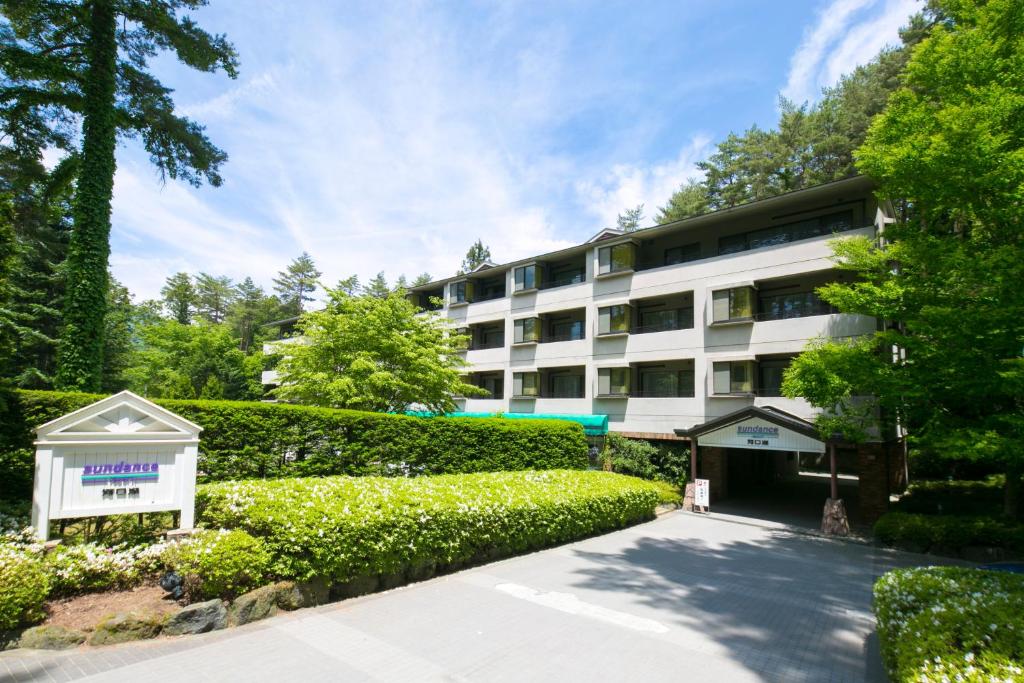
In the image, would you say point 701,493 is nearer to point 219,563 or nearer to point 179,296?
point 219,563

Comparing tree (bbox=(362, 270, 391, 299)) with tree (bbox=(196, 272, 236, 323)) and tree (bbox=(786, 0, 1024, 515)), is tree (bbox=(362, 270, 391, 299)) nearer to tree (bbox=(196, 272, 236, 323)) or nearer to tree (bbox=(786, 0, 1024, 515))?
tree (bbox=(196, 272, 236, 323))

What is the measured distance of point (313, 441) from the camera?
43.0 feet

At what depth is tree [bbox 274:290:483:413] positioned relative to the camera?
1955 centimetres

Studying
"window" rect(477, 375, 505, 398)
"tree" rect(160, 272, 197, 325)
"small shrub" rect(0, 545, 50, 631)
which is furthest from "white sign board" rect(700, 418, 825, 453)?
"tree" rect(160, 272, 197, 325)

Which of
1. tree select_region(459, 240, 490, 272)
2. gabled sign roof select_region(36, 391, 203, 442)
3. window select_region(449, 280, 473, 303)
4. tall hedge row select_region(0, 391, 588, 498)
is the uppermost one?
tree select_region(459, 240, 490, 272)

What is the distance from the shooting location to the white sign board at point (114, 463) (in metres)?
7.53

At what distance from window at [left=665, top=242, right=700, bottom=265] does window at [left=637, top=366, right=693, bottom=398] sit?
525cm

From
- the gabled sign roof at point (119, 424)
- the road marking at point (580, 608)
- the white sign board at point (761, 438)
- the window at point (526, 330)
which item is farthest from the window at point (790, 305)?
the gabled sign roof at point (119, 424)

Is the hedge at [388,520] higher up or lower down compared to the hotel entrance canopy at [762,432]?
lower down

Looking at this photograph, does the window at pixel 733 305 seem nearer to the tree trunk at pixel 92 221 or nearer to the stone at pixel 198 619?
the stone at pixel 198 619

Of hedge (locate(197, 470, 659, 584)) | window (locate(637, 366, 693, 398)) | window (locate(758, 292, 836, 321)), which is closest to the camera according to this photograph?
hedge (locate(197, 470, 659, 584))

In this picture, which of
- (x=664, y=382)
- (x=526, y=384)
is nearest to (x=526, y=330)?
(x=526, y=384)

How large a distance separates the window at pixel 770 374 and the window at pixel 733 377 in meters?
0.60

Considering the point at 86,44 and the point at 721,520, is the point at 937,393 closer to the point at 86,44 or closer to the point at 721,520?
the point at 721,520
